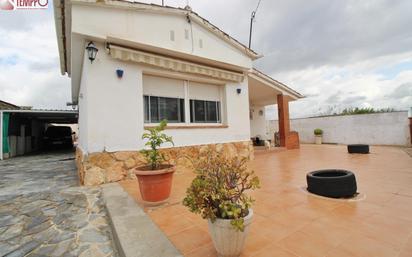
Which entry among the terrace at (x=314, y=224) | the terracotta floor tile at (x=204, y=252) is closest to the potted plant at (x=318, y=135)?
the terrace at (x=314, y=224)

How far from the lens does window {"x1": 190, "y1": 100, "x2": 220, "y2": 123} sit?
7.15 metres

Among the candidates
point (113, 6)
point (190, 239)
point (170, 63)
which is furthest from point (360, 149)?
point (113, 6)

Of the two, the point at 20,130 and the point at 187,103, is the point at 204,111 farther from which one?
the point at 20,130

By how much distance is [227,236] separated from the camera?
1.74 meters

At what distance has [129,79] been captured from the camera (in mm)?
5633

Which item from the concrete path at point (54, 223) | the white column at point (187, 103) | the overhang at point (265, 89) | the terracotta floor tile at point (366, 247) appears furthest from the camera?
the overhang at point (265, 89)

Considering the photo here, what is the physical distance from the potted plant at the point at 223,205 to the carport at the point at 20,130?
16.1 metres

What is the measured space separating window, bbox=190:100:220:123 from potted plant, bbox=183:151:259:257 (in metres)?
5.25

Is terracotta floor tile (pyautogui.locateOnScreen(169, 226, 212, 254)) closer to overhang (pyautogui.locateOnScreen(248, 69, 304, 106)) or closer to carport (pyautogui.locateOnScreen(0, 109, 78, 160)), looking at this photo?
overhang (pyautogui.locateOnScreen(248, 69, 304, 106))

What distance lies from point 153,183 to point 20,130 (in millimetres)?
17656

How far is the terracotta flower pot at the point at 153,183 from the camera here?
11.4ft

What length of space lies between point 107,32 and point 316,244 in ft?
20.0

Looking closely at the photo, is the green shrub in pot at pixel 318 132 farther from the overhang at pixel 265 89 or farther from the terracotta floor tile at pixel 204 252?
the terracotta floor tile at pixel 204 252

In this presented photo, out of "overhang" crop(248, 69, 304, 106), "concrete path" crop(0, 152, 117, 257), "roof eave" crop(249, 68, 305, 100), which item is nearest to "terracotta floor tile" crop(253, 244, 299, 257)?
"concrete path" crop(0, 152, 117, 257)
